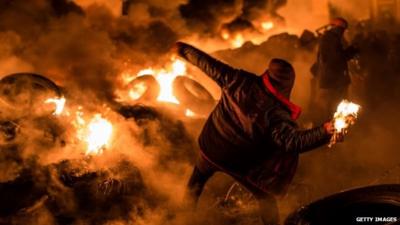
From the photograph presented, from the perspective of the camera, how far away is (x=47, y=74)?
10.4 m

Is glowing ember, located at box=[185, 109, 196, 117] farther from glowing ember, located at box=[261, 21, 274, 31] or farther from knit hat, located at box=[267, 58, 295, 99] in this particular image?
glowing ember, located at box=[261, 21, 274, 31]

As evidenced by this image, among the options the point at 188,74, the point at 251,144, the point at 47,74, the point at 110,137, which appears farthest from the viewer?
the point at 188,74

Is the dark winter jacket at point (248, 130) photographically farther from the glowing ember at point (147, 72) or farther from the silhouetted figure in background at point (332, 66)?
the glowing ember at point (147, 72)

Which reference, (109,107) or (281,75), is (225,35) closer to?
(109,107)

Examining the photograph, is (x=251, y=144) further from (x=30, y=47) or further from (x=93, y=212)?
(x=30, y=47)

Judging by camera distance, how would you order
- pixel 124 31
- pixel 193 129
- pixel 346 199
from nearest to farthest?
pixel 346 199 → pixel 193 129 → pixel 124 31

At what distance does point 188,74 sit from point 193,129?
2.42m

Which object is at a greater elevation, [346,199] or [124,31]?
[124,31]

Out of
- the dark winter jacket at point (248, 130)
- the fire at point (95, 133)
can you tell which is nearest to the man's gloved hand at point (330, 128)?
the dark winter jacket at point (248, 130)

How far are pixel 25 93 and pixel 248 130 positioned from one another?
15.4ft

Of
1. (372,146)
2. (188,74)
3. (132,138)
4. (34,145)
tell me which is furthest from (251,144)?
(188,74)

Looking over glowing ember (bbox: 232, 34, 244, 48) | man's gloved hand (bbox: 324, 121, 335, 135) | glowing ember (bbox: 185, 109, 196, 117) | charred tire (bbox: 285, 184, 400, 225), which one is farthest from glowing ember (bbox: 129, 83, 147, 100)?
glowing ember (bbox: 232, 34, 244, 48)

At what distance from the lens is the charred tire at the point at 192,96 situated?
948cm

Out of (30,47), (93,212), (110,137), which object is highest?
(30,47)
